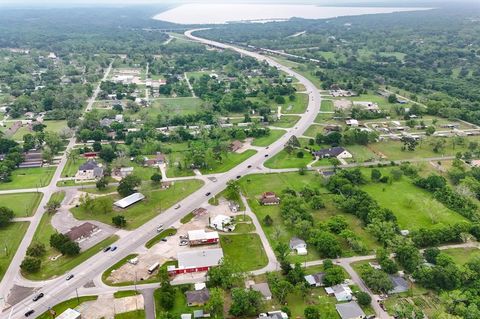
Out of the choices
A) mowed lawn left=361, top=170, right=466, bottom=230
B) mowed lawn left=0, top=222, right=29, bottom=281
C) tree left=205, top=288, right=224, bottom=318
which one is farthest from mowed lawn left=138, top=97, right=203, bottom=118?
tree left=205, top=288, right=224, bottom=318

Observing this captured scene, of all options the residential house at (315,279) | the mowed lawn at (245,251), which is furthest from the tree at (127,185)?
the residential house at (315,279)

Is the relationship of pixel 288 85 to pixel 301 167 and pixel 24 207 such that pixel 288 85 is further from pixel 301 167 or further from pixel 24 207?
pixel 24 207

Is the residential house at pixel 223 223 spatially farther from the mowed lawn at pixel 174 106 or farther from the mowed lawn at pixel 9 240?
the mowed lawn at pixel 174 106

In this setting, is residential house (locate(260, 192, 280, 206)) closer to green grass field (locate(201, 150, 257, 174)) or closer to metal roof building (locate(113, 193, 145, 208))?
green grass field (locate(201, 150, 257, 174))

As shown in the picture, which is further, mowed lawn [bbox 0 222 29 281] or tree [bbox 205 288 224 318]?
mowed lawn [bbox 0 222 29 281]

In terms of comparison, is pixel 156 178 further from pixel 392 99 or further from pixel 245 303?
pixel 392 99

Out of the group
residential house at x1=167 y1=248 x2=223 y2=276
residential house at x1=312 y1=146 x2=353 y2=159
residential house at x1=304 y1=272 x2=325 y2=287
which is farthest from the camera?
residential house at x1=312 y1=146 x2=353 y2=159

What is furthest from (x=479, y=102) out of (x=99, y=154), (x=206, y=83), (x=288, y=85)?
(x=99, y=154)
